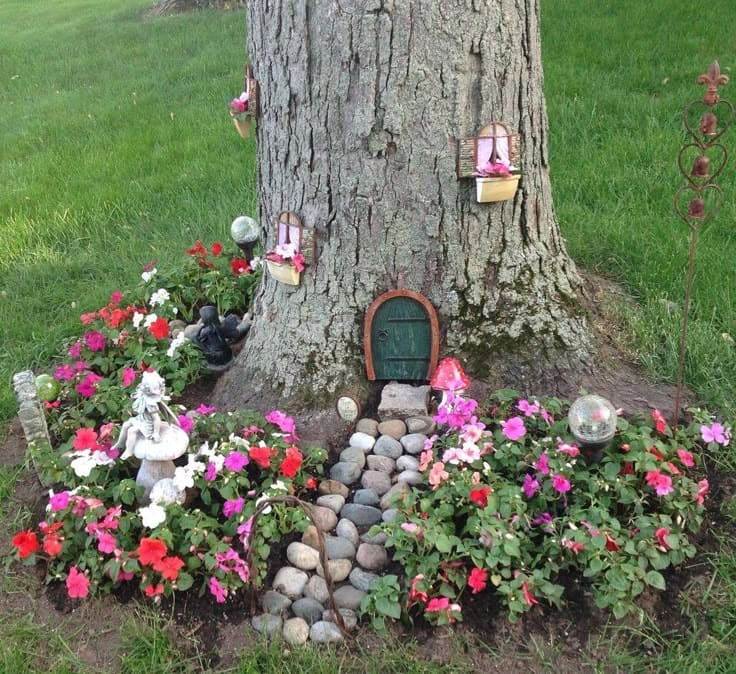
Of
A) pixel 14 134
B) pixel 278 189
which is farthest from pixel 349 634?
pixel 14 134

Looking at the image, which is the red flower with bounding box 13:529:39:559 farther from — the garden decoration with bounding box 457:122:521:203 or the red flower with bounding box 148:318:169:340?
the garden decoration with bounding box 457:122:521:203

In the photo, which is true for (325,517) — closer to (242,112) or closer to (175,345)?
(175,345)

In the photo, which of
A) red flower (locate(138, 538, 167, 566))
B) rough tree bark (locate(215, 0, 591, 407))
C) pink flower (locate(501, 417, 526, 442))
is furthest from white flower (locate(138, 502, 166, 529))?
pink flower (locate(501, 417, 526, 442))

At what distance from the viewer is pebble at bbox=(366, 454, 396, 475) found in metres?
2.77

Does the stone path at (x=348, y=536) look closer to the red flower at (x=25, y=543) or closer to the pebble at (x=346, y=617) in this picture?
the pebble at (x=346, y=617)

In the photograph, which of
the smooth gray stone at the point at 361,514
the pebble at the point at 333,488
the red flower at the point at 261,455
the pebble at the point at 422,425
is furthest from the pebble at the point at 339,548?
the pebble at the point at 422,425

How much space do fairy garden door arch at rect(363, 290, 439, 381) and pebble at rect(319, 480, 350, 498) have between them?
1.50 feet

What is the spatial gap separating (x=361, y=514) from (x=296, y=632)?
1.60ft

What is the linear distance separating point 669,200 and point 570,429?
2.39 m

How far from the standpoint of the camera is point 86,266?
15.5 ft

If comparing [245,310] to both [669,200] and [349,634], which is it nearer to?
[349,634]

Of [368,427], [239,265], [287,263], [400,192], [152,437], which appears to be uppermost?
[400,192]

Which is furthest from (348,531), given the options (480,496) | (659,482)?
(659,482)

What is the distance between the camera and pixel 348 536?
2.52m
